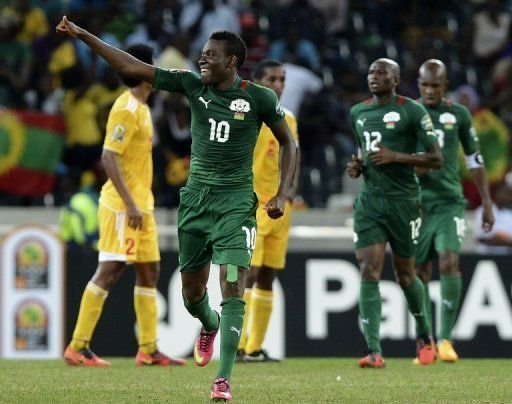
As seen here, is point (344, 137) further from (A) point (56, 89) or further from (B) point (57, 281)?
(B) point (57, 281)

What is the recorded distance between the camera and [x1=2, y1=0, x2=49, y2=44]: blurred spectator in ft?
57.0

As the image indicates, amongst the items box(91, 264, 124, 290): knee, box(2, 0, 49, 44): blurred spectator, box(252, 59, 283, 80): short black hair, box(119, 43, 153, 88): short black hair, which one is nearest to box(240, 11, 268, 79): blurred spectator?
box(2, 0, 49, 44): blurred spectator

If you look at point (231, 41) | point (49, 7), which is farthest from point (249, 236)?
point (49, 7)

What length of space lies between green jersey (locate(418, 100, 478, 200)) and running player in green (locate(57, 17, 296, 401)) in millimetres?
3615

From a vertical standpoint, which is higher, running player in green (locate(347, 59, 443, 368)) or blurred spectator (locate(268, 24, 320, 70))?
blurred spectator (locate(268, 24, 320, 70))

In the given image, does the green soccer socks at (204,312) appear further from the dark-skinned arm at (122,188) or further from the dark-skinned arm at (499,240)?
the dark-skinned arm at (499,240)

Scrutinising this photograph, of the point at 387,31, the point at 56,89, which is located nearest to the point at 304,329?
the point at 56,89

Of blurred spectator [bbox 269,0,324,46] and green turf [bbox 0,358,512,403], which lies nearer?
green turf [bbox 0,358,512,403]

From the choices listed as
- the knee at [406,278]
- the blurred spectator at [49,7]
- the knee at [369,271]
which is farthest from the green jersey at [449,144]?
the blurred spectator at [49,7]

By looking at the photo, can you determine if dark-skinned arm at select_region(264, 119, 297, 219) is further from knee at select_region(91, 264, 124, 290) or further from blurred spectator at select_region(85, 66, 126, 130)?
blurred spectator at select_region(85, 66, 126, 130)

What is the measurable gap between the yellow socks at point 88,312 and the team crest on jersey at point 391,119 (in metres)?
2.79

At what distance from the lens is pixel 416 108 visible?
1071 centimetres

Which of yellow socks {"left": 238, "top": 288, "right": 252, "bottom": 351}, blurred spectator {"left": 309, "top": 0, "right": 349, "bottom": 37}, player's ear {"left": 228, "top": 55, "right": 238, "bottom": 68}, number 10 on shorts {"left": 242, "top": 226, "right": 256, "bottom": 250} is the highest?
blurred spectator {"left": 309, "top": 0, "right": 349, "bottom": 37}

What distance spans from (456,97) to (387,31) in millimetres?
2611
